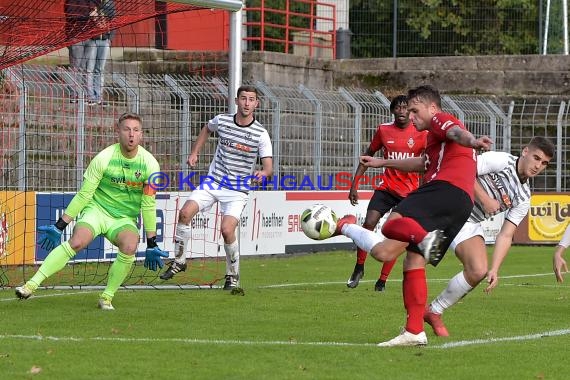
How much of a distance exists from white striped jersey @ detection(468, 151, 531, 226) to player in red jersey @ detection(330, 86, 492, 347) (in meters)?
1.15

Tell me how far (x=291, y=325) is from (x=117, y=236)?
210 centimetres

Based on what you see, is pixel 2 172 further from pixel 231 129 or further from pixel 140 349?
pixel 140 349

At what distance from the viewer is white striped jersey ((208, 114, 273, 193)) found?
14.1m

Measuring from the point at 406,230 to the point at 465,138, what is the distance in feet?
2.54

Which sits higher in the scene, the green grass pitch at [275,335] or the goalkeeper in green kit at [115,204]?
the goalkeeper in green kit at [115,204]

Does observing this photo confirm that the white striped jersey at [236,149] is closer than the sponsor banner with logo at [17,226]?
Yes

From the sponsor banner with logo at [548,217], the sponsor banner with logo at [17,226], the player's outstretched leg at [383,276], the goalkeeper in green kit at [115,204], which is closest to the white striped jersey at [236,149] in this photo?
the player's outstretched leg at [383,276]

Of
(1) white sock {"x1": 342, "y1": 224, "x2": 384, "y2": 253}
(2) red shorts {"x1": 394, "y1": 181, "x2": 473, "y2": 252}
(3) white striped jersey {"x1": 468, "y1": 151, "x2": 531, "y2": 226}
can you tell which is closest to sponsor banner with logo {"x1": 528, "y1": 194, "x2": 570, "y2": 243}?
(3) white striped jersey {"x1": 468, "y1": 151, "x2": 531, "y2": 226}

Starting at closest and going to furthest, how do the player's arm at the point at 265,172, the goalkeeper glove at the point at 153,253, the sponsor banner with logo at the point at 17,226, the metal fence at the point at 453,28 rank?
the goalkeeper glove at the point at 153,253 → the player's arm at the point at 265,172 → the sponsor banner with logo at the point at 17,226 → the metal fence at the point at 453,28

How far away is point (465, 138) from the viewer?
29.8 feet

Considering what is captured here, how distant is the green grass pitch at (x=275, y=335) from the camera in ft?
27.3

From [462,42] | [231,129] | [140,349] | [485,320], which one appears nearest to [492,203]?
[485,320]

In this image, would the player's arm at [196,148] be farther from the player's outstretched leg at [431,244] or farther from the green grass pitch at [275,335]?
the player's outstretched leg at [431,244]

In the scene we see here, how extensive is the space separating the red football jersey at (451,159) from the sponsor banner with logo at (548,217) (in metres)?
15.7
